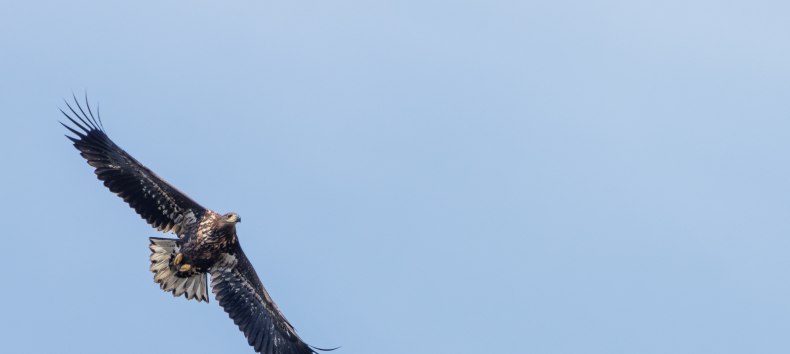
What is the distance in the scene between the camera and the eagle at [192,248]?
6272 cm

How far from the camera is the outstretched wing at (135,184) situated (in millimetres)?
62656

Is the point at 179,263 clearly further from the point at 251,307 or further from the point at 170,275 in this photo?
the point at 251,307

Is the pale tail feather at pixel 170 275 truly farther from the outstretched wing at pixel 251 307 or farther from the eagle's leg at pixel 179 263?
the outstretched wing at pixel 251 307

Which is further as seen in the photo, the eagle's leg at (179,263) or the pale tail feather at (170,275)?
the pale tail feather at (170,275)

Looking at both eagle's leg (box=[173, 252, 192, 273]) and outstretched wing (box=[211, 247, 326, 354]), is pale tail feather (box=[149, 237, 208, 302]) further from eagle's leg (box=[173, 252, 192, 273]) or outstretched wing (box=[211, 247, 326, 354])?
outstretched wing (box=[211, 247, 326, 354])

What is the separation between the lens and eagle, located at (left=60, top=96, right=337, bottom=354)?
206 ft

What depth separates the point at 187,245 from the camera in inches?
2477

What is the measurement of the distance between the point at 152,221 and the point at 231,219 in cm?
183

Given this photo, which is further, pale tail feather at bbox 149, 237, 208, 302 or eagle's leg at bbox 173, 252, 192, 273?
pale tail feather at bbox 149, 237, 208, 302

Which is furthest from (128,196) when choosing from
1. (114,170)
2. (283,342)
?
(283,342)

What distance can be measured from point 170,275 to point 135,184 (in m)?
2.11

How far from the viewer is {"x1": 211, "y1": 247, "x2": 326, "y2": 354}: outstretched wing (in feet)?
206

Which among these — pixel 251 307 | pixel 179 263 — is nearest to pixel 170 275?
pixel 179 263

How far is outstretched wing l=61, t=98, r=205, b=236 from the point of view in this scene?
62.7 meters
